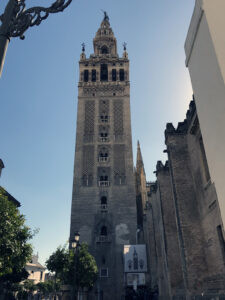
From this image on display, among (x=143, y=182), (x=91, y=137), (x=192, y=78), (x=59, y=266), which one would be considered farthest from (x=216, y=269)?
(x=143, y=182)

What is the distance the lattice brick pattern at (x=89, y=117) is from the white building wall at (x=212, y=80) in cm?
3192

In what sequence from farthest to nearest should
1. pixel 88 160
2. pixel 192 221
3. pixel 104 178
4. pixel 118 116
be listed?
1. pixel 118 116
2. pixel 88 160
3. pixel 104 178
4. pixel 192 221

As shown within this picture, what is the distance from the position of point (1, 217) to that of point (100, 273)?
58.2 feet

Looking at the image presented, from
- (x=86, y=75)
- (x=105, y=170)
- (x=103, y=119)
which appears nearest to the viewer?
(x=105, y=170)

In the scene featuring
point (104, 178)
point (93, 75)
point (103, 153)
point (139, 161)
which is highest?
point (93, 75)

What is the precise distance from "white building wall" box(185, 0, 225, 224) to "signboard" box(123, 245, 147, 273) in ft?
81.2

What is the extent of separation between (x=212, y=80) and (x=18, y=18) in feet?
11.3

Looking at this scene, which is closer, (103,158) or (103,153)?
(103,158)

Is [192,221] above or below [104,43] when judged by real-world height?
below

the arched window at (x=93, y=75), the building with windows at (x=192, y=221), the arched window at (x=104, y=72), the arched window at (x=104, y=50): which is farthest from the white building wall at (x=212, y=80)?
the arched window at (x=104, y=50)

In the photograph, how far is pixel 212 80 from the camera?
2.08 metres

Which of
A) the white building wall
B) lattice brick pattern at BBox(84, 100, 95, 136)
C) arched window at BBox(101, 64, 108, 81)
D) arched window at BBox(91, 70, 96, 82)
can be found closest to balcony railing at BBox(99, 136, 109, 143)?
lattice brick pattern at BBox(84, 100, 95, 136)

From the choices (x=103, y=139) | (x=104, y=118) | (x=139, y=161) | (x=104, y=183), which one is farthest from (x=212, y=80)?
(x=139, y=161)

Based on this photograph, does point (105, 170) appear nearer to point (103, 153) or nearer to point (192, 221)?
point (103, 153)
